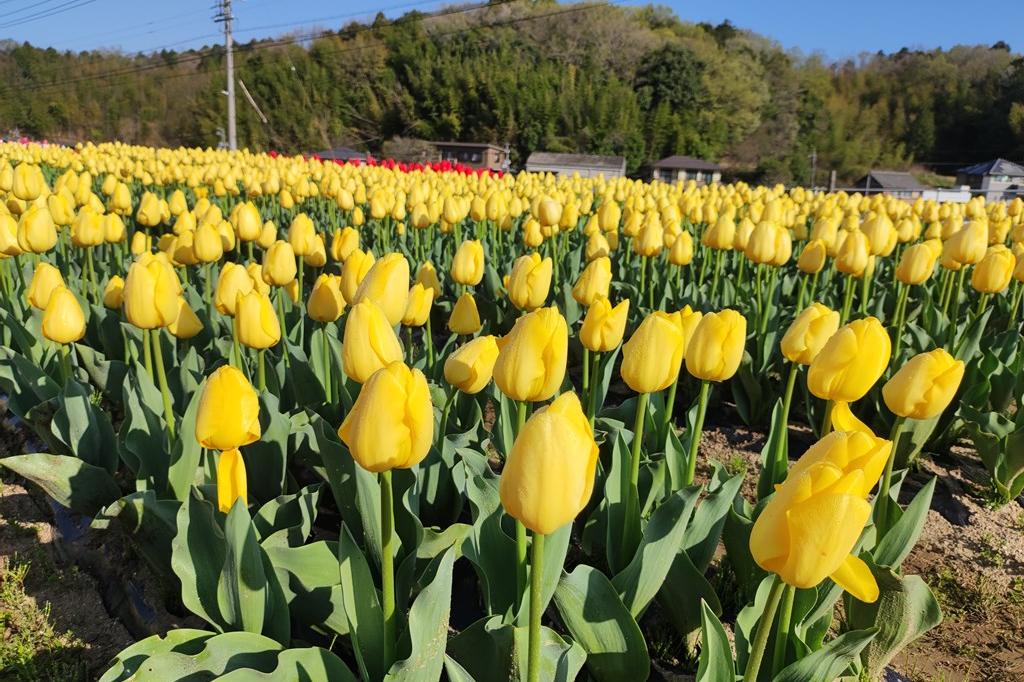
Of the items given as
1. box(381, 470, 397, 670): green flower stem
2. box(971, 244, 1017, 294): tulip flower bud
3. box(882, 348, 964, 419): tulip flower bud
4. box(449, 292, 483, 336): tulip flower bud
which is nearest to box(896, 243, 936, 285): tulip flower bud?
box(971, 244, 1017, 294): tulip flower bud

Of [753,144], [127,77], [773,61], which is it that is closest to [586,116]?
[753,144]

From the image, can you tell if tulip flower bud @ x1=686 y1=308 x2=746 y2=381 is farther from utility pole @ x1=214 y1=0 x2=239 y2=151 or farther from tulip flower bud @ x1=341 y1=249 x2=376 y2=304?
utility pole @ x1=214 y1=0 x2=239 y2=151

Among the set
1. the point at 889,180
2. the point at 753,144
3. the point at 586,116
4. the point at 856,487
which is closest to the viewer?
the point at 856,487

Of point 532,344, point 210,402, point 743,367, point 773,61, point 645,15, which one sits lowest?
point 743,367

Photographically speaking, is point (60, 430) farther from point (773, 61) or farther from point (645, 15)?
point (645, 15)

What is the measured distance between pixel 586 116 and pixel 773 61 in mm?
29736

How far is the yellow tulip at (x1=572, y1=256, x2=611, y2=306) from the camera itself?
262 centimetres

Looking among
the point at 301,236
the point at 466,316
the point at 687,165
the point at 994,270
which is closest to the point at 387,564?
the point at 466,316

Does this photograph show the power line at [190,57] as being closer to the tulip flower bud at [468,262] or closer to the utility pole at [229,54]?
the utility pole at [229,54]

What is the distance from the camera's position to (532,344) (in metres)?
1.47

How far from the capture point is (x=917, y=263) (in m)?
3.45

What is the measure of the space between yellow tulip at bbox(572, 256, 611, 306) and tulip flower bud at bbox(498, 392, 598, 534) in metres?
1.56

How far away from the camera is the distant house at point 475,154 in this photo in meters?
46.0

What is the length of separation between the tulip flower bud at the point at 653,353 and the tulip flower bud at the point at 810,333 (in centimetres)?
59
